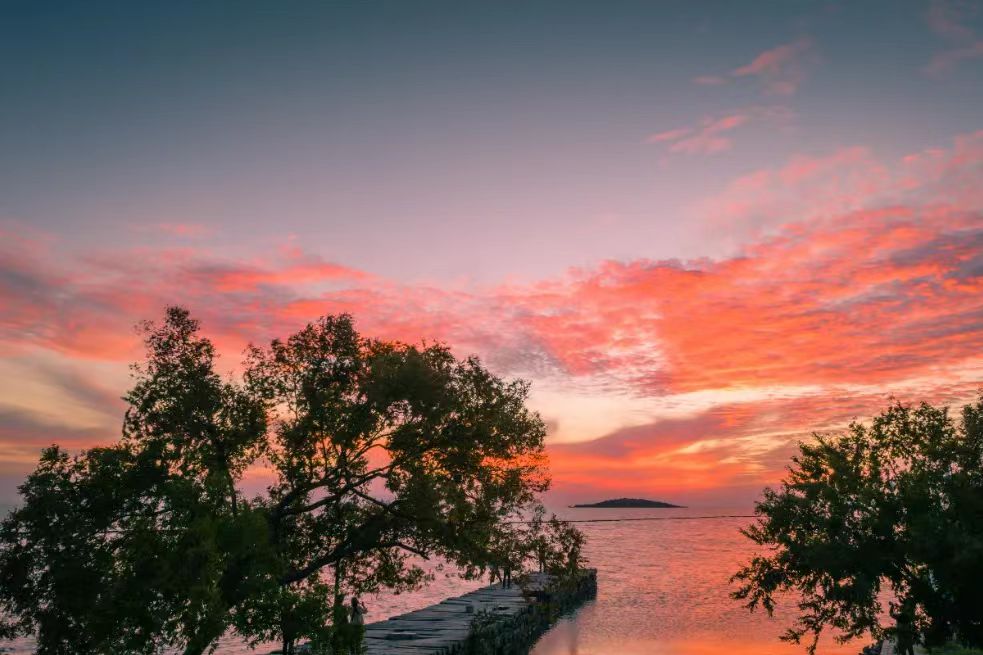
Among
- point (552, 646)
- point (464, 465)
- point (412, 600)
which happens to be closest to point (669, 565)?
point (412, 600)

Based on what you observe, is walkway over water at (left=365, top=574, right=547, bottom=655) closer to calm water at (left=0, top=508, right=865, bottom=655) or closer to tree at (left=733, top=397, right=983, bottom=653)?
calm water at (left=0, top=508, right=865, bottom=655)

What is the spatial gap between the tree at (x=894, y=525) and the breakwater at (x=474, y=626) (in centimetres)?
1148

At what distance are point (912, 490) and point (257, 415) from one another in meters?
28.2

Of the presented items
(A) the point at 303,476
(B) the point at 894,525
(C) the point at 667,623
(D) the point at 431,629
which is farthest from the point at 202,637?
(C) the point at 667,623

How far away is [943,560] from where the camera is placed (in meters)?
30.3

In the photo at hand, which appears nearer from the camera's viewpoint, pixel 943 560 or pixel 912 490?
pixel 943 560

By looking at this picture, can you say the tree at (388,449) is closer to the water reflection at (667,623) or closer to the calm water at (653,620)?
the calm water at (653,620)

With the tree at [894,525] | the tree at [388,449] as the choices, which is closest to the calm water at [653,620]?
the tree at [388,449]

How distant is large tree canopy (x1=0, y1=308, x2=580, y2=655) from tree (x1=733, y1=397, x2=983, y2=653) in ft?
46.2

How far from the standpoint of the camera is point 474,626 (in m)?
41.8

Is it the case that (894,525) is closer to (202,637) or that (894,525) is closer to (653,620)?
(202,637)

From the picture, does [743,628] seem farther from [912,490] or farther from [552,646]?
[912,490]

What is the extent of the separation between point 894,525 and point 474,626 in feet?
71.8

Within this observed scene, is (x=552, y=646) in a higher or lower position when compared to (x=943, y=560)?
lower
